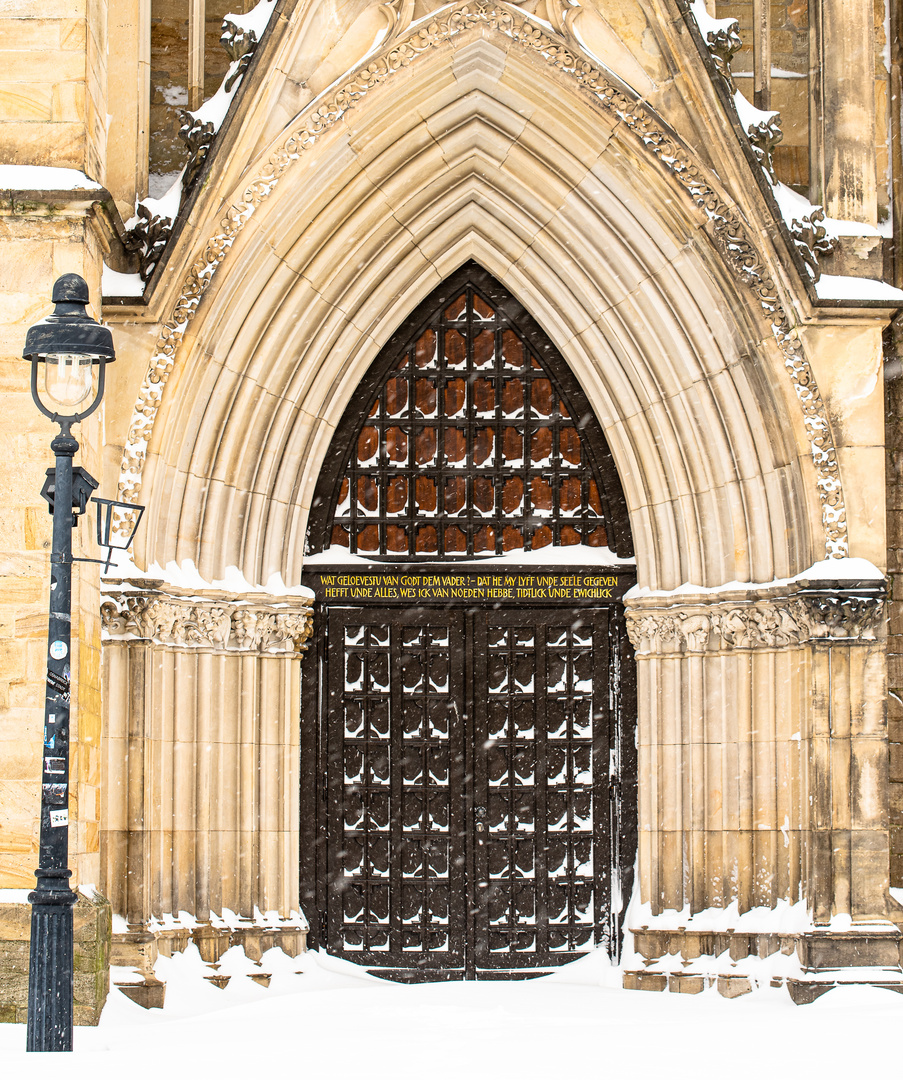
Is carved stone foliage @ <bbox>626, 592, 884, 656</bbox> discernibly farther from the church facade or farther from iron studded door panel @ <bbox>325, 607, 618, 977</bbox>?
iron studded door panel @ <bbox>325, 607, 618, 977</bbox>

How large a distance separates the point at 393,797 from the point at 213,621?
186 centimetres

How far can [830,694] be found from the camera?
8961 mm

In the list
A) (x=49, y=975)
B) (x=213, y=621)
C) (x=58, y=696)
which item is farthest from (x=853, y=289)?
(x=49, y=975)

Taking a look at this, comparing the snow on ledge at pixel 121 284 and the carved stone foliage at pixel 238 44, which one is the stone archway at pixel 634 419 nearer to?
the snow on ledge at pixel 121 284

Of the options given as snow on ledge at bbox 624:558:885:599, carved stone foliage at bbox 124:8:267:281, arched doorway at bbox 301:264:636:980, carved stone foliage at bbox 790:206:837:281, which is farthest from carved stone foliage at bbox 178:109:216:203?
snow on ledge at bbox 624:558:885:599

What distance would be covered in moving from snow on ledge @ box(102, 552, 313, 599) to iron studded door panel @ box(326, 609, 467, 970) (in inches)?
28.0

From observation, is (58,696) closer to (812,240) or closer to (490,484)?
(490,484)

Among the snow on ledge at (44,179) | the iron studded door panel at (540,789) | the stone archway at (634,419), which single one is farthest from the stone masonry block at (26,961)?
the snow on ledge at (44,179)

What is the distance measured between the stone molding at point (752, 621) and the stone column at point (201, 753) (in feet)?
7.64

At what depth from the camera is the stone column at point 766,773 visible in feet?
29.2

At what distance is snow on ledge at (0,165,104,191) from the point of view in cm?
780

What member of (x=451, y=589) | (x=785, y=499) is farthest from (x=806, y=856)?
(x=451, y=589)

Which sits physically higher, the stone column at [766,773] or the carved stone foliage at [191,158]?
the carved stone foliage at [191,158]

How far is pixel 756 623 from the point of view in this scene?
930 cm
